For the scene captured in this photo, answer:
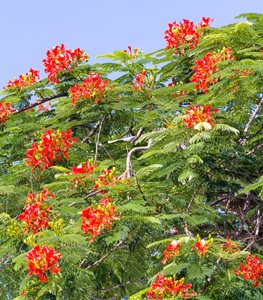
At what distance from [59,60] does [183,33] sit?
1753 mm

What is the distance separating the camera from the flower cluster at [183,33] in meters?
10.4

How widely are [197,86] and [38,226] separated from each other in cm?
275

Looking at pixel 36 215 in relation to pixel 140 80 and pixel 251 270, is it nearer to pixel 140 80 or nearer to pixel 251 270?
pixel 251 270

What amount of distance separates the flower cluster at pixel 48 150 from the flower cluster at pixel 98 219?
5.87 feet

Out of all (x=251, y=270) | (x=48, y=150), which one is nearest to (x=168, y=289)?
(x=251, y=270)

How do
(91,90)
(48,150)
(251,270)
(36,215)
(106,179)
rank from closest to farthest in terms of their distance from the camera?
(251,270)
(36,215)
(106,179)
(48,150)
(91,90)

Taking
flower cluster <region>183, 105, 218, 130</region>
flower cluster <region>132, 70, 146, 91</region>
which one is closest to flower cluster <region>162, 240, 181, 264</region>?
flower cluster <region>183, 105, 218, 130</region>

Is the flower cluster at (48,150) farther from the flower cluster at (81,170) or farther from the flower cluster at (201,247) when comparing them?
the flower cluster at (201,247)

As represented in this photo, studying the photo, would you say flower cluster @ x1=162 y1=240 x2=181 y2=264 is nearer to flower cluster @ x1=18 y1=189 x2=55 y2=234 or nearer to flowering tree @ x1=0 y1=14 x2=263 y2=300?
flowering tree @ x1=0 y1=14 x2=263 y2=300

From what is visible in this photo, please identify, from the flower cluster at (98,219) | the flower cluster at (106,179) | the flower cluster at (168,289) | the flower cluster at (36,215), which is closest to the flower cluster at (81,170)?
the flower cluster at (106,179)

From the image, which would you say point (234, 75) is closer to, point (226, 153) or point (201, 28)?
point (226, 153)

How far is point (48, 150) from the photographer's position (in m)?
8.34

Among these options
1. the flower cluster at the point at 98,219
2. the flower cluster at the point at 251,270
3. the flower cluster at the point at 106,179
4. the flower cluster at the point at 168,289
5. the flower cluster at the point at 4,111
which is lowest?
the flower cluster at the point at 251,270

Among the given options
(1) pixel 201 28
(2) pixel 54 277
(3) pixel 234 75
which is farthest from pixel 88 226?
(1) pixel 201 28
